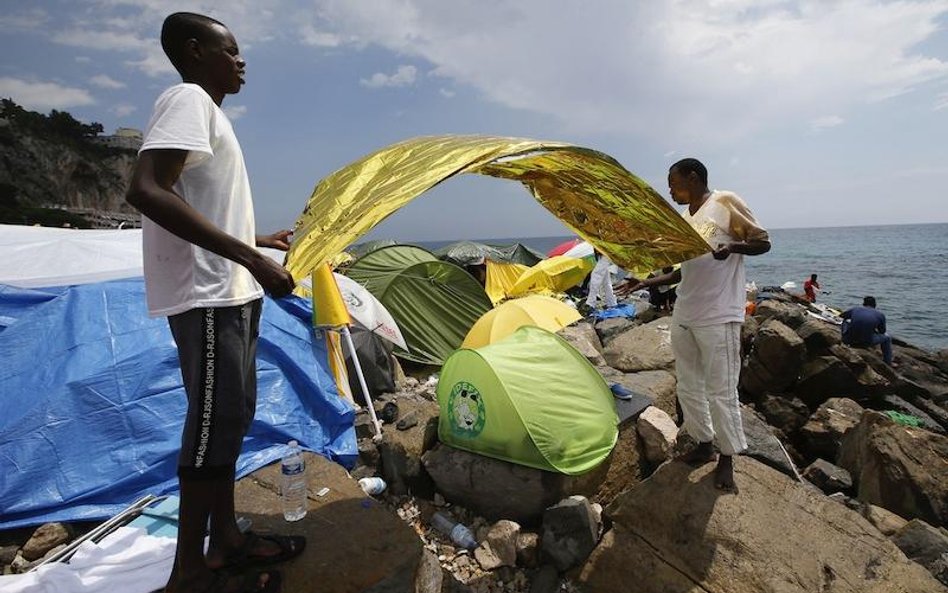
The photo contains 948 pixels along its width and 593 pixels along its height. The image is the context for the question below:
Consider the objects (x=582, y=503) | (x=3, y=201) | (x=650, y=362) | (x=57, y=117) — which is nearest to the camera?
(x=582, y=503)

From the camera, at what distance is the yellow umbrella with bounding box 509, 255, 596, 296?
14461 mm

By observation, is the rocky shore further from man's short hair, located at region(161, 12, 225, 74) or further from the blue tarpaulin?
man's short hair, located at region(161, 12, 225, 74)

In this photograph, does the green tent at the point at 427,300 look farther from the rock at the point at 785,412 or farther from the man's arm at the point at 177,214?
the man's arm at the point at 177,214

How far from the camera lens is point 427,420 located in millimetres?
4625

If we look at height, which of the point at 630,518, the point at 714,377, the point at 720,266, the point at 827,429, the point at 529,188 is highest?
the point at 529,188

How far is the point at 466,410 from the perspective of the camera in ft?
13.4

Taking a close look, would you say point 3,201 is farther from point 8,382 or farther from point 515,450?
point 515,450

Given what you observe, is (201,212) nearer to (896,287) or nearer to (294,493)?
(294,493)

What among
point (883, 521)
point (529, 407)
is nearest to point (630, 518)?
point (529, 407)

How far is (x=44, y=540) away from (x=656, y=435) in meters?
4.69

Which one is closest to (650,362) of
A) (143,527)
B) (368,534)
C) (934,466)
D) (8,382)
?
(934,466)

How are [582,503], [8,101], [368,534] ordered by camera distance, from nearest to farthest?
[368,534] < [582,503] < [8,101]

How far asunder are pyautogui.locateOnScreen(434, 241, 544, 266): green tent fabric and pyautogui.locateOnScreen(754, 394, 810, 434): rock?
1026 cm

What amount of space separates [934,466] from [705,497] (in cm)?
300
